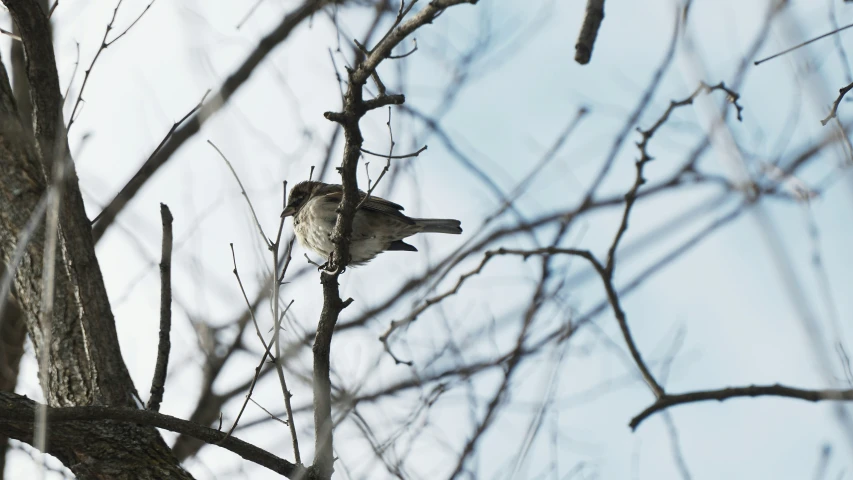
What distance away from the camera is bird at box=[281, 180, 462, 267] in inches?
283

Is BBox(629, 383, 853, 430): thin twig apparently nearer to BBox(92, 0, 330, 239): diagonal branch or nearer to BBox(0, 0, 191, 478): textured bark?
BBox(0, 0, 191, 478): textured bark

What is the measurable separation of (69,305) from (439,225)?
10.3 feet

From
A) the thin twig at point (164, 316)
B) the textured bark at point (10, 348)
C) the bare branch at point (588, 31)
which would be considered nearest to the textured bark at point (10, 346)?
the textured bark at point (10, 348)

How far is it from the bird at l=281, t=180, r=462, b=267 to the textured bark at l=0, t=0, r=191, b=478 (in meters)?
2.29

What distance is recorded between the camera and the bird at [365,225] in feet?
23.6

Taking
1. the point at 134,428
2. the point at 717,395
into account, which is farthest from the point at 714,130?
the point at 134,428

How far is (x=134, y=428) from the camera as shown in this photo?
4.41m

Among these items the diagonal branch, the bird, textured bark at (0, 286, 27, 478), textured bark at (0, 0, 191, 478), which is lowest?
textured bark at (0, 0, 191, 478)

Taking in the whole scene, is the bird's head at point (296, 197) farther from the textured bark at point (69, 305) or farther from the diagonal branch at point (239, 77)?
the textured bark at point (69, 305)

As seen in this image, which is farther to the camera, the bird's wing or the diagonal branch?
the diagonal branch

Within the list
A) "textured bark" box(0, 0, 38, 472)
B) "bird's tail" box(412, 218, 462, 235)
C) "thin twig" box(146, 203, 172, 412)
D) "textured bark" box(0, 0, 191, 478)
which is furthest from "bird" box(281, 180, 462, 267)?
"textured bark" box(0, 0, 38, 472)

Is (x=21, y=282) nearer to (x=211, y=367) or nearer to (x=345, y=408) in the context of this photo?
(x=345, y=408)

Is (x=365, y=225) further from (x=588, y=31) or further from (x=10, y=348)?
(x=588, y=31)

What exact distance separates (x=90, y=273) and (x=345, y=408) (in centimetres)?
171
